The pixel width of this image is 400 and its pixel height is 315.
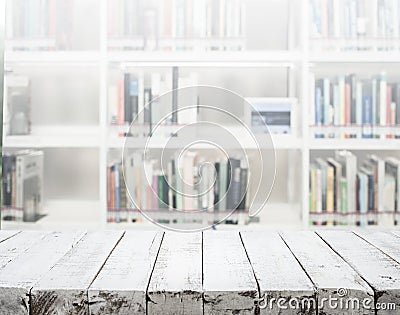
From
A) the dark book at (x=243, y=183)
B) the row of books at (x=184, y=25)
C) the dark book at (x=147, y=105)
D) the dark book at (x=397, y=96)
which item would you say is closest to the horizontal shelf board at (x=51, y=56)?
the row of books at (x=184, y=25)

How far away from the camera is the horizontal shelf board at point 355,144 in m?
3.01

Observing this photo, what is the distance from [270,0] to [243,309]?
8.24 feet

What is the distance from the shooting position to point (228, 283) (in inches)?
47.0

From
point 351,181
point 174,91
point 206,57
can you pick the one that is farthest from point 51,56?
point 351,181

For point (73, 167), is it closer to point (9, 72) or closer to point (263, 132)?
point (9, 72)

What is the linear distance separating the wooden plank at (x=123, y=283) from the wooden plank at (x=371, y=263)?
16.0 inches

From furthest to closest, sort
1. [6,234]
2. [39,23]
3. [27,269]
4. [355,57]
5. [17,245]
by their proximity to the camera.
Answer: [39,23] → [355,57] → [6,234] → [17,245] → [27,269]

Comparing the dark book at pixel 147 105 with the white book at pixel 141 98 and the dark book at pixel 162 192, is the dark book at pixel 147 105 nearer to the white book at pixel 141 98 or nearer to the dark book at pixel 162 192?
the white book at pixel 141 98

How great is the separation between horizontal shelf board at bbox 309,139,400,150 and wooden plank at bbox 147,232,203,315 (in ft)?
5.43

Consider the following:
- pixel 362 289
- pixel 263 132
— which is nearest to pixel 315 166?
pixel 263 132

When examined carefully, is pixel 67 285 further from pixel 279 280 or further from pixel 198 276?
pixel 279 280

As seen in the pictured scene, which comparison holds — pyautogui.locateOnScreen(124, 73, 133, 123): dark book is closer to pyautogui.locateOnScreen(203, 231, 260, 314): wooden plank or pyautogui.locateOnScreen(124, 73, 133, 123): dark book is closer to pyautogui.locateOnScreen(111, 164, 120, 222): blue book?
pyautogui.locateOnScreen(111, 164, 120, 222): blue book

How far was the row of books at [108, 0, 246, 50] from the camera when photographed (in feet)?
10.1

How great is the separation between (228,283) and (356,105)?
79.9 inches
